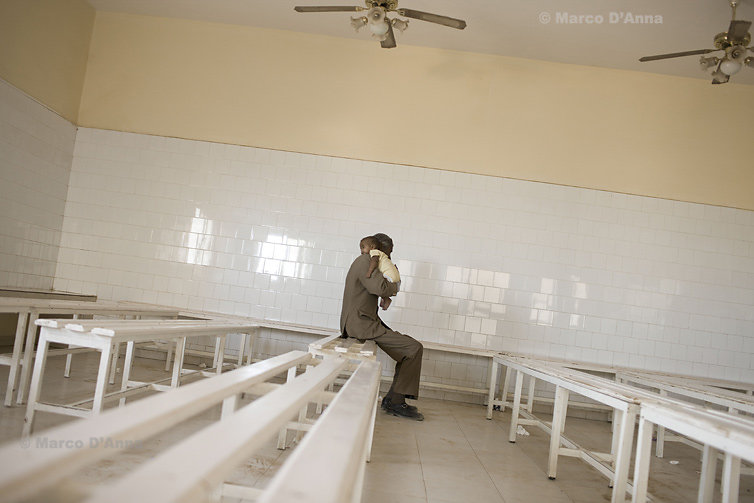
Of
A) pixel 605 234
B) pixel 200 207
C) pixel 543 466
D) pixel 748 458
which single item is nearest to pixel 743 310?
pixel 605 234

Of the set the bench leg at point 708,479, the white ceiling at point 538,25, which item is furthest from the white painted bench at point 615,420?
the white ceiling at point 538,25

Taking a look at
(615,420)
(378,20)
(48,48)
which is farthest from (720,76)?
(48,48)

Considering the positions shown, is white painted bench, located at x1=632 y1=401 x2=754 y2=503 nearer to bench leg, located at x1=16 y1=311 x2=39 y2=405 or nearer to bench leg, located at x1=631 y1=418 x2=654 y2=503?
bench leg, located at x1=631 y1=418 x2=654 y2=503

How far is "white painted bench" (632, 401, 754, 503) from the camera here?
1.64 meters

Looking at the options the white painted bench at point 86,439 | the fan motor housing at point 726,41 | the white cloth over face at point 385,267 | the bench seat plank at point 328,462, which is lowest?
the bench seat plank at point 328,462

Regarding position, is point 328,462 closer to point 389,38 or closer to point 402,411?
point 402,411

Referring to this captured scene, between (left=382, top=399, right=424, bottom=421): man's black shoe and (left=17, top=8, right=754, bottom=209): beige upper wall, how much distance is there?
2.65 m

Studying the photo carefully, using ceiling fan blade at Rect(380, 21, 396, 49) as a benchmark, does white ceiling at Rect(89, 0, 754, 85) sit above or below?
above

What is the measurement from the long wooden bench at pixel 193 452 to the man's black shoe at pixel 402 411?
295cm

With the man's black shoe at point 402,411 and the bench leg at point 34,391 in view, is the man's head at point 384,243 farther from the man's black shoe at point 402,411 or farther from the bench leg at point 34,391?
the bench leg at point 34,391

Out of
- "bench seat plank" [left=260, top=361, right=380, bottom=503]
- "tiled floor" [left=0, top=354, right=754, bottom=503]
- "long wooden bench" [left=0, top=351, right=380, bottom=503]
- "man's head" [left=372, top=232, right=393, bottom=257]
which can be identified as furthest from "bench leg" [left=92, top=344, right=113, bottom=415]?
"man's head" [left=372, top=232, right=393, bottom=257]

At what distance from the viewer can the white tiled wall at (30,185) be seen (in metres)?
5.08

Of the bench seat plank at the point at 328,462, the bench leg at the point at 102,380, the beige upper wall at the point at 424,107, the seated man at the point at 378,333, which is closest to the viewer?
the bench seat plank at the point at 328,462

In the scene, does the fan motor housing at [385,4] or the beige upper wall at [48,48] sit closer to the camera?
the fan motor housing at [385,4]
